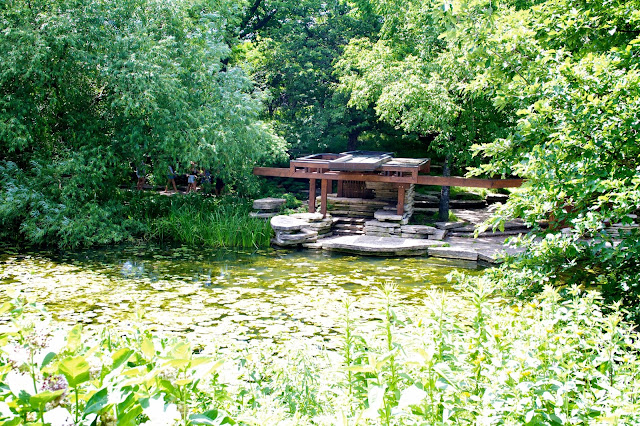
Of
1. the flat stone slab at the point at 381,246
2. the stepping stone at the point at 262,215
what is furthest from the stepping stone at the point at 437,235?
the stepping stone at the point at 262,215

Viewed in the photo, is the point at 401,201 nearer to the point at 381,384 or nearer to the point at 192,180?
the point at 192,180

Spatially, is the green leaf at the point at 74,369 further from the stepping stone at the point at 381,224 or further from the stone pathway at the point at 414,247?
the stepping stone at the point at 381,224

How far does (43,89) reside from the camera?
1056cm

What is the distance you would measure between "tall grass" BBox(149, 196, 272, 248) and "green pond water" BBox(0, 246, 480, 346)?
644 mm

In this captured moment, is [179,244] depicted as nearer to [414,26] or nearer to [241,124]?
[241,124]

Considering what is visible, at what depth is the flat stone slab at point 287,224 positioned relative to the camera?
1077 centimetres

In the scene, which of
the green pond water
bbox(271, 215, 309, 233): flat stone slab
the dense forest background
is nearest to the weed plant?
the dense forest background

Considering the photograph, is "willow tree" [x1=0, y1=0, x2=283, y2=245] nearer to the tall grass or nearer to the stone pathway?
the tall grass

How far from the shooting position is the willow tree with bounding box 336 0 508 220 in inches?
445

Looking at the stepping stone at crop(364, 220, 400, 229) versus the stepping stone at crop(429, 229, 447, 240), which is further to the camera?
the stepping stone at crop(364, 220, 400, 229)

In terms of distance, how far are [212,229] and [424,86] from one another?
16.9ft

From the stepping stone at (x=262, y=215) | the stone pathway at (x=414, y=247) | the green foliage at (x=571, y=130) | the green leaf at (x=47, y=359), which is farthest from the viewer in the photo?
the stepping stone at (x=262, y=215)

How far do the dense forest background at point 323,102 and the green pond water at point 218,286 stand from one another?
4.38ft

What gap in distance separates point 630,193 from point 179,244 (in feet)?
28.8
